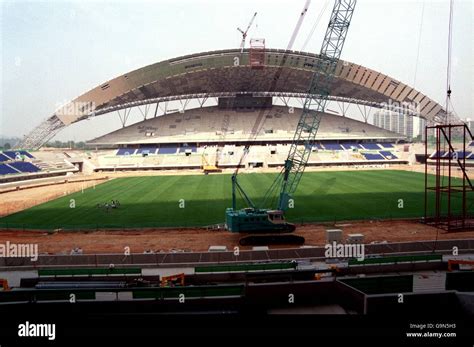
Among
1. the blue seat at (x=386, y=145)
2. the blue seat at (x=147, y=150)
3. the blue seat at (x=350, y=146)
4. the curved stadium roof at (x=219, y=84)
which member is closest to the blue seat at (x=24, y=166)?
the curved stadium roof at (x=219, y=84)

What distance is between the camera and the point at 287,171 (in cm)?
3194

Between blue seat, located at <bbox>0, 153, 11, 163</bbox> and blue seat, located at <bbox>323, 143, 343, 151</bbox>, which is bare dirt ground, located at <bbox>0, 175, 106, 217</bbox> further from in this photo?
blue seat, located at <bbox>323, 143, 343, 151</bbox>

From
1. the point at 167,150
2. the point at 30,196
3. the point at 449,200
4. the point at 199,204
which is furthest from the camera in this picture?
the point at 167,150

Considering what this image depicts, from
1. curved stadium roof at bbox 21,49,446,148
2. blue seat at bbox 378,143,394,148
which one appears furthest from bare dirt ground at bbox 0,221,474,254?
blue seat at bbox 378,143,394,148

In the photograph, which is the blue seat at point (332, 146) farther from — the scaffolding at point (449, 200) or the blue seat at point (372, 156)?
the scaffolding at point (449, 200)

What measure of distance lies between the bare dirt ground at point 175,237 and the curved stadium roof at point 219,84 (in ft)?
170

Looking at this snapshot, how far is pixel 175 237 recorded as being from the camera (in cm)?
2778

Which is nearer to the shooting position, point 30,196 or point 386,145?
point 30,196

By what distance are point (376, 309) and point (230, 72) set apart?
73.9 meters

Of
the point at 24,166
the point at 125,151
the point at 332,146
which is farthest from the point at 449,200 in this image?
the point at 125,151

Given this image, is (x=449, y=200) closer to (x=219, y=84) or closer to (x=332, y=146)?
(x=332, y=146)

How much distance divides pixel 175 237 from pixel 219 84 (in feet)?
222

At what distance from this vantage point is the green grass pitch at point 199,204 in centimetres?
3244

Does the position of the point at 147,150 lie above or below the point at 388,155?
above
